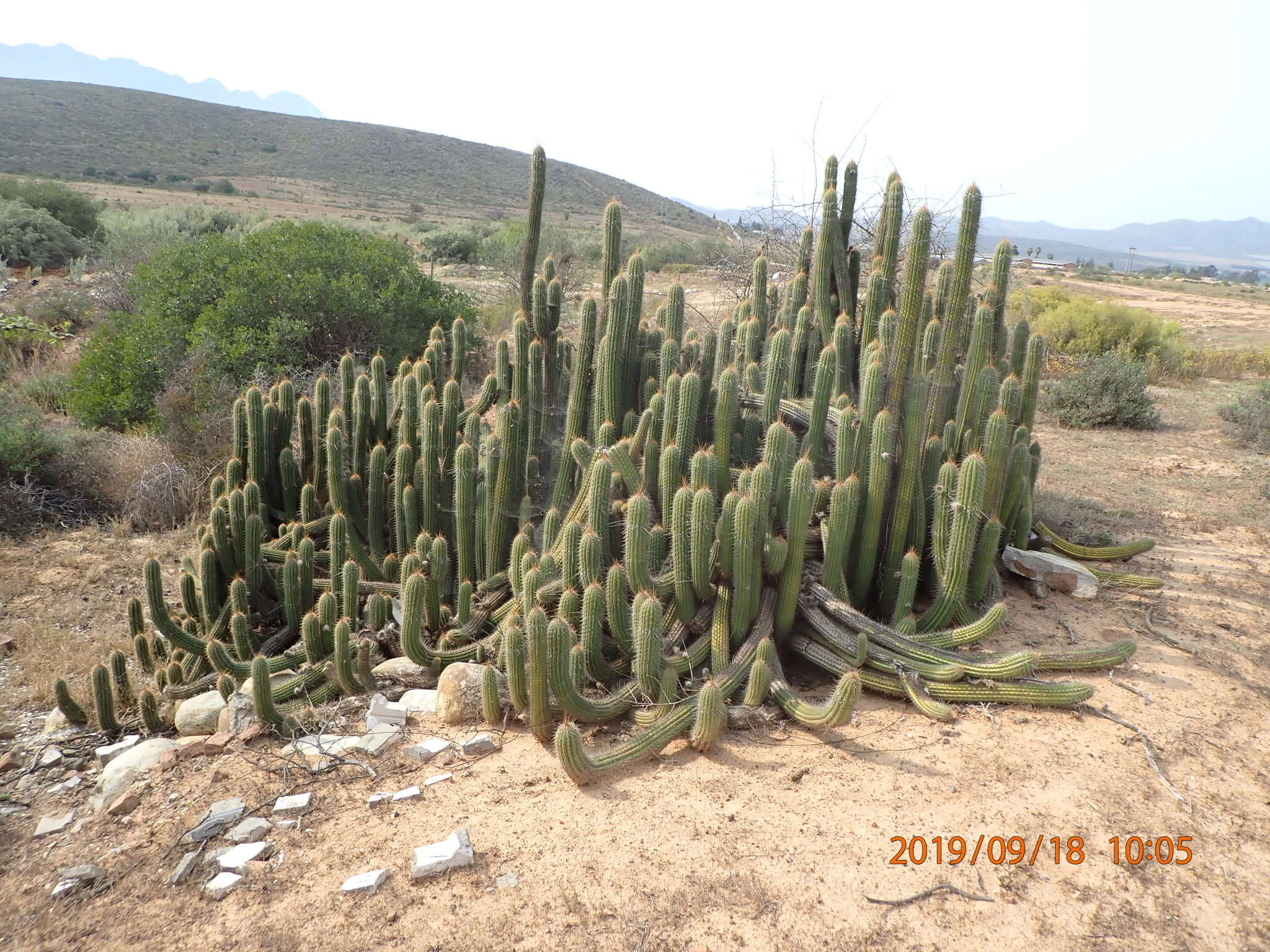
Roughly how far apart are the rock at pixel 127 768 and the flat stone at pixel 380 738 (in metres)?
1.07

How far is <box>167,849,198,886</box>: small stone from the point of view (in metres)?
3.16

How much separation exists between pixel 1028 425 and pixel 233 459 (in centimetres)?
591

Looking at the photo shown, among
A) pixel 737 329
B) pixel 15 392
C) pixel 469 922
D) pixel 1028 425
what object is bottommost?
pixel 469 922

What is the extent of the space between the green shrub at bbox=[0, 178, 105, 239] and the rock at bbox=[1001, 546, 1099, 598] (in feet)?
75.9

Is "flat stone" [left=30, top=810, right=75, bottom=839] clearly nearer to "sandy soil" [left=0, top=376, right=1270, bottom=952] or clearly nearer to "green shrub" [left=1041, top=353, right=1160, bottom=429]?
"sandy soil" [left=0, top=376, right=1270, bottom=952]

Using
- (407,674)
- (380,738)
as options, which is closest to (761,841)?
(380,738)

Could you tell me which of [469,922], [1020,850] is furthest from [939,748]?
[469,922]

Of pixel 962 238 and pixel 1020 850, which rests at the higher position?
pixel 962 238

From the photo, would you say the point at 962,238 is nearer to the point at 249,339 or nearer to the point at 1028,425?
the point at 1028,425

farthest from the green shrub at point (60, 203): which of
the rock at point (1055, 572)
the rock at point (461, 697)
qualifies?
the rock at point (1055, 572)

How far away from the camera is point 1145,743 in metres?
3.75

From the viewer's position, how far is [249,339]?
9109 mm

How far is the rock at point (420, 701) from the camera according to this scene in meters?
4.38

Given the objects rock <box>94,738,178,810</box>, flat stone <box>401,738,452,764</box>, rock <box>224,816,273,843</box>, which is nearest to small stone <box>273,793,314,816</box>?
rock <box>224,816,273,843</box>
